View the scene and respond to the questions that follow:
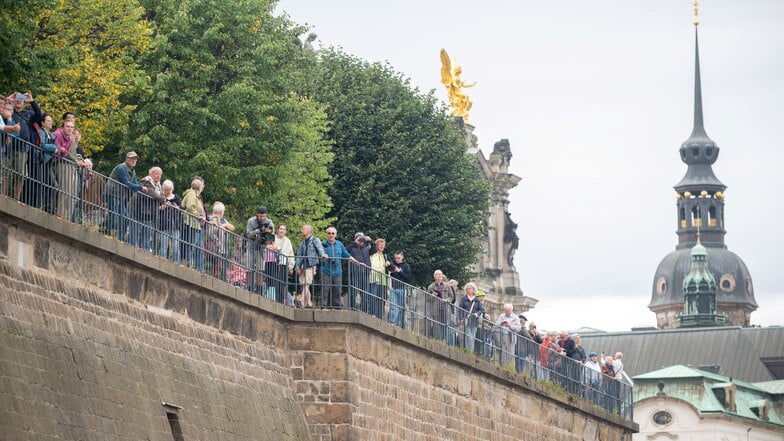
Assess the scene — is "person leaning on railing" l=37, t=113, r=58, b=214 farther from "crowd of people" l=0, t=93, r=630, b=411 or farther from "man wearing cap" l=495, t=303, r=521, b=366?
"man wearing cap" l=495, t=303, r=521, b=366

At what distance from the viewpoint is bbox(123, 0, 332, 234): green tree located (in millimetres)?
47500

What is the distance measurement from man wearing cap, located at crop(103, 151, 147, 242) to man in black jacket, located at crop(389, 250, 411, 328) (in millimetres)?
9295

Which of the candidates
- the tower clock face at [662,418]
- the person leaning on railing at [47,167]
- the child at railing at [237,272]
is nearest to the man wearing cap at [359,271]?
the child at railing at [237,272]

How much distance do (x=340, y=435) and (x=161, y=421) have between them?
6.47m

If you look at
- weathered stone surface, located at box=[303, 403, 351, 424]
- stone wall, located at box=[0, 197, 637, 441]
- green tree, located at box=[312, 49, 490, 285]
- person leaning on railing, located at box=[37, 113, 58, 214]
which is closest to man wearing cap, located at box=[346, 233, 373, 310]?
stone wall, located at box=[0, 197, 637, 441]

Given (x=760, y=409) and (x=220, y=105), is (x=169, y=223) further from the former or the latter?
(x=760, y=409)

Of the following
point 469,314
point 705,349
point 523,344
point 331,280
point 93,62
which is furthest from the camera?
point 705,349

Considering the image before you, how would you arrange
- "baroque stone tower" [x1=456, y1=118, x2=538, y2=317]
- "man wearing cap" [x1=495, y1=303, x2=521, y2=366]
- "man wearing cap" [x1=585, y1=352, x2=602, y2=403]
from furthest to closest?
1. "baroque stone tower" [x1=456, y1=118, x2=538, y2=317]
2. "man wearing cap" [x1=585, y1=352, x2=602, y2=403]
3. "man wearing cap" [x1=495, y1=303, x2=521, y2=366]

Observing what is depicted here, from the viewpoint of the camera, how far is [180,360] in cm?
2973

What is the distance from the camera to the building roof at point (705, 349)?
7269 inches

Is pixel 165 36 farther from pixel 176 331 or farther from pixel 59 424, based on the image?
pixel 59 424

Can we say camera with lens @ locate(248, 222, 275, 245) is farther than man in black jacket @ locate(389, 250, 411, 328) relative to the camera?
No

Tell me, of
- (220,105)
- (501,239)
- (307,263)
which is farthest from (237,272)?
(501,239)

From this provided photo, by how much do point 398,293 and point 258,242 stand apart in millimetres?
5232
